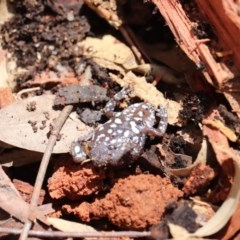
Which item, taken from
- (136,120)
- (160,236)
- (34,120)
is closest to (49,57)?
(34,120)

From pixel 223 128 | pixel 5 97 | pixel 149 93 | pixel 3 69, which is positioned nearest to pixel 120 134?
pixel 149 93

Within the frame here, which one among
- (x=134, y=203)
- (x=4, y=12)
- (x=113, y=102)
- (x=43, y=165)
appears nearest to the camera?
(x=134, y=203)

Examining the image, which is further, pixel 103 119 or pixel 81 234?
pixel 103 119

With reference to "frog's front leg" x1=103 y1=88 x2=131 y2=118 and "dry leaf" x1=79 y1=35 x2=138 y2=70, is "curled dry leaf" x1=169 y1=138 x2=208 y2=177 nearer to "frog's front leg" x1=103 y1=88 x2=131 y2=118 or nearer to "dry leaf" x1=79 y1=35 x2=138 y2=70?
"frog's front leg" x1=103 y1=88 x2=131 y2=118

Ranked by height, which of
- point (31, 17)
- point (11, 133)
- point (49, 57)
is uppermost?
point (31, 17)

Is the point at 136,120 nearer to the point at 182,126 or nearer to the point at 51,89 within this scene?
the point at 182,126

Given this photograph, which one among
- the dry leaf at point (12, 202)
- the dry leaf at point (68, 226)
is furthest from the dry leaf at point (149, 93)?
the dry leaf at point (12, 202)

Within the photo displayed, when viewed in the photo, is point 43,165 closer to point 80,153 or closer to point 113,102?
point 80,153
